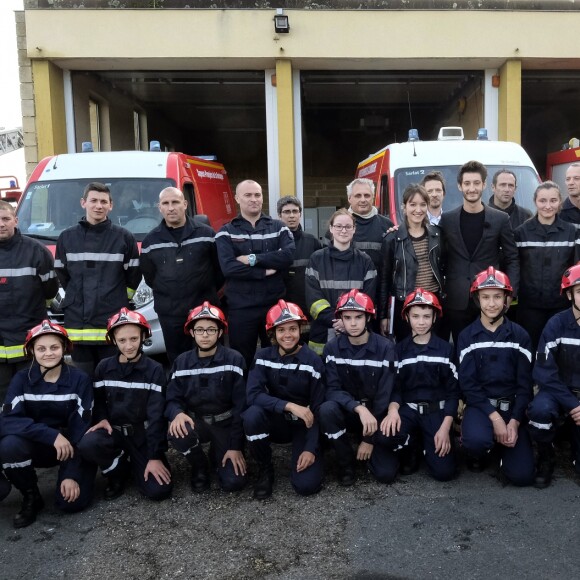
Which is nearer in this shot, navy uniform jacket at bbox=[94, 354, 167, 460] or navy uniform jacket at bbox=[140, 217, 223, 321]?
navy uniform jacket at bbox=[94, 354, 167, 460]

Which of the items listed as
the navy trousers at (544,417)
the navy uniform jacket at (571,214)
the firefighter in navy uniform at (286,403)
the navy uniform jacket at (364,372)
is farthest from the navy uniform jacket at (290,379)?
the navy uniform jacket at (571,214)

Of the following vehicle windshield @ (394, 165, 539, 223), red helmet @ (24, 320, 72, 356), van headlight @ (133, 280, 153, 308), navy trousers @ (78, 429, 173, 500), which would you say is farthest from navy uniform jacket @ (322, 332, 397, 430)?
vehicle windshield @ (394, 165, 539, 223)

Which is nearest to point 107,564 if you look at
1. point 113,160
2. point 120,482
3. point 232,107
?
point 120,482

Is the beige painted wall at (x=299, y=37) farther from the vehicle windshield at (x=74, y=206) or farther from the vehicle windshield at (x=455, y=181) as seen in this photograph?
the vehicle windshield at (x=74, y=206)

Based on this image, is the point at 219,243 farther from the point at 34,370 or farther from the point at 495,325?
the point at 495,325

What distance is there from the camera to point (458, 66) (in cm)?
1221

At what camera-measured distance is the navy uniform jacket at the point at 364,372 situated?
4.43m

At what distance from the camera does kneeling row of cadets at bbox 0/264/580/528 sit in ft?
13.7

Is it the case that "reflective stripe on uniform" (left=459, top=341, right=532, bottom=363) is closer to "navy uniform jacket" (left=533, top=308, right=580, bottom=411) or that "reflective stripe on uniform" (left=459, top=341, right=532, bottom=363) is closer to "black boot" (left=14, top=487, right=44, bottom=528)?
"navy uniform jacket" (left=533, top=308, right=580, bottom=411)

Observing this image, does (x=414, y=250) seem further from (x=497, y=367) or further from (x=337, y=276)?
(x=497, y=367)

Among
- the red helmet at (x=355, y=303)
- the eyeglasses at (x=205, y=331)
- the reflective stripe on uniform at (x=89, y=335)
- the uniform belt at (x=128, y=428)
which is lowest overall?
the uniform belt at (x=128, y=428)

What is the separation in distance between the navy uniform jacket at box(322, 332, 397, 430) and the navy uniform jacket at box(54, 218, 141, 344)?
1.73 metres

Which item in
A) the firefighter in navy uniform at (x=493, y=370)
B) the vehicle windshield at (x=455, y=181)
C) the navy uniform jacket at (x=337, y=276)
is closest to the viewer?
the firefighter in navy uniform at (x=493, y=370)

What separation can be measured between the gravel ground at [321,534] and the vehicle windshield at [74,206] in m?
3.41
